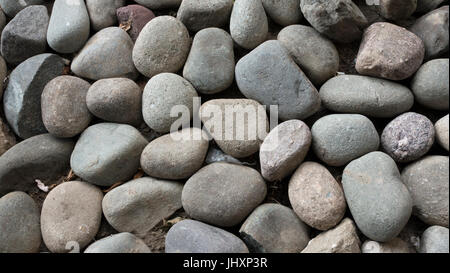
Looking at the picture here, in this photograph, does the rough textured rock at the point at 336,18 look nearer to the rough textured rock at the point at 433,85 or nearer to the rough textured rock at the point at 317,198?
the rough textured rock at the point at 433,85

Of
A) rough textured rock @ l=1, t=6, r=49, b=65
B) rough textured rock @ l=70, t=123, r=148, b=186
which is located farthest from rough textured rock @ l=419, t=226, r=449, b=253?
rough textured rock @ l=1, t=6, r=49, b=65

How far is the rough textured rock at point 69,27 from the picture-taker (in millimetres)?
1345

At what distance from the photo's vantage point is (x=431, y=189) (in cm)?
103

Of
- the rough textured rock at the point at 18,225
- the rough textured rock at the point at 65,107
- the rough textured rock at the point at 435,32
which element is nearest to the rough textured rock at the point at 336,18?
the rough textured rock at the point at 435,32

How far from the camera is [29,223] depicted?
1.20 metres

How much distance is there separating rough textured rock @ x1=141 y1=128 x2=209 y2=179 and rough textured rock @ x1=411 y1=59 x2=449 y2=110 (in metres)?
0.58

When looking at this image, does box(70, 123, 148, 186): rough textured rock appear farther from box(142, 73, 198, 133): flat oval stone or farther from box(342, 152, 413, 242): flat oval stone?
box(342, 152, 413, 242): flat oval stone

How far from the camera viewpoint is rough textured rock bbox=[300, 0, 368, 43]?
1.14m

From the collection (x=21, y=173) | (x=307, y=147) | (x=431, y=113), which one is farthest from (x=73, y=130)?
(x=431, y=113)

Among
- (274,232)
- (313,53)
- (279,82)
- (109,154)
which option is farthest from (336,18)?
(109,154)

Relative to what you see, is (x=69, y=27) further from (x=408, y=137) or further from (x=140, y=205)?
(x=408, y=137)

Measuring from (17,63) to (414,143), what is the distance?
4.09 feet

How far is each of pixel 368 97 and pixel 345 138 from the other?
5.2 inches
